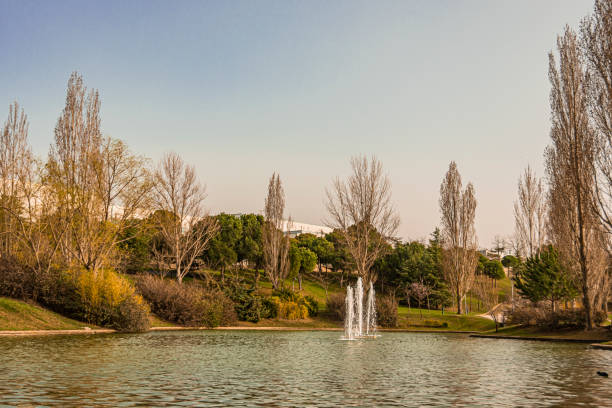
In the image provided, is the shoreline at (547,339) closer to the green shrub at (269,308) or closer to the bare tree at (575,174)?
the bare tree at (575,174)

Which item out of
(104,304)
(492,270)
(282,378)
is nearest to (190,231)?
(104,304)

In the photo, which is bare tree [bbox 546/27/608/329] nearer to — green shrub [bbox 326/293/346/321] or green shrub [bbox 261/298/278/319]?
green shrub [bbox 326/293/346/321]

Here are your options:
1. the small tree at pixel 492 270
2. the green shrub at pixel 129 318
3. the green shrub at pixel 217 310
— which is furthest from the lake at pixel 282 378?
the small tree at pixel 492 270

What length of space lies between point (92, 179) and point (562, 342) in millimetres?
26463

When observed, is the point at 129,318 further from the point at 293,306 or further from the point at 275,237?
the point at 275,237

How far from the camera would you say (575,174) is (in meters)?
25.1

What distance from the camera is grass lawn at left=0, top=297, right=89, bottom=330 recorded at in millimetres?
21269

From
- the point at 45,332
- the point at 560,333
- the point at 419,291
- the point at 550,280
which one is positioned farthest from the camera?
the point at 419,291

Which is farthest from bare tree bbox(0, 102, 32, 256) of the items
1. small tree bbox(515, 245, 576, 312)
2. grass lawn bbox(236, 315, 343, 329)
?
small tree bbox(515, 245, 576, 312)

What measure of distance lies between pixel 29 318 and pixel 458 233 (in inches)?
1377

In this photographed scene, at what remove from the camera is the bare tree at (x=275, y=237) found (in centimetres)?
4481

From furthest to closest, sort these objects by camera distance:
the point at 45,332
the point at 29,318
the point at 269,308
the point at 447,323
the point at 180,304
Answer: the point at 447,323, the point at 269,308, the point at 180,304, the point at 29,318, the point at 45,332

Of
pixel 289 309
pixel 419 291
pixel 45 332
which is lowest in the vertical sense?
pixel 45 332

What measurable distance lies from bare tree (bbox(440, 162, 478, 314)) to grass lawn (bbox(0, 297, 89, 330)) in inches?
1226
